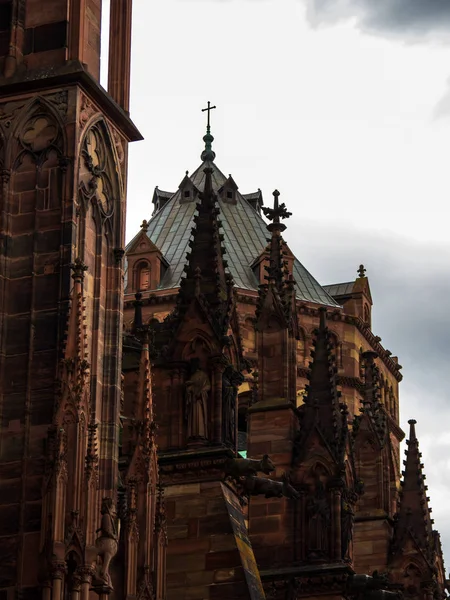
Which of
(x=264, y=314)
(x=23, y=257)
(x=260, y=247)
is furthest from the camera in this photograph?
(x=260, y=247)

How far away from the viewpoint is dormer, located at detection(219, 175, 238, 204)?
7350 cm

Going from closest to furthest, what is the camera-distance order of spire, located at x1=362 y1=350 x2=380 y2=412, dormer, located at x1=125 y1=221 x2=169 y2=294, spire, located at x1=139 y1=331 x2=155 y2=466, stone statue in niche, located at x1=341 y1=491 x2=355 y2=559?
spire, located at x1=139 y1=331 x2=155 y2=466
stone statue in niche, located at x1=341 y1=491 x2=355 y2=559
spire, located at x1=362 y1=350 x2=380 y2=412
dormer, located at x1=125 y1=221 x2=169 y2=294

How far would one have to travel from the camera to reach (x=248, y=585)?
109 feet

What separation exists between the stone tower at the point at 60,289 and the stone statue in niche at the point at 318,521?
12074mm

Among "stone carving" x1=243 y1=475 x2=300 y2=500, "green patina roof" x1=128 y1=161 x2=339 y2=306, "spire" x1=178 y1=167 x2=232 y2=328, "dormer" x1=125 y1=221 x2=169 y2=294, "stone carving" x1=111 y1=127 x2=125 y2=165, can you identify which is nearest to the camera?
"stone carving" x1=111 y1=127 x2=125 y2=165

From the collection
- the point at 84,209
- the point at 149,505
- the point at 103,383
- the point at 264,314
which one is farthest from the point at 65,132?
the point at 264,314

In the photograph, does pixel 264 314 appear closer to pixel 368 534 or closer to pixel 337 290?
pixel 368 534

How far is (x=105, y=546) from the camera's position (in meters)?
27.0

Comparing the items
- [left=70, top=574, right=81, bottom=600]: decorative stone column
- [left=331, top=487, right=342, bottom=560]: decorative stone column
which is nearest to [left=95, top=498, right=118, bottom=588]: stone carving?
[left=70, top=574, right=81, bottom=600]: decorative stone column

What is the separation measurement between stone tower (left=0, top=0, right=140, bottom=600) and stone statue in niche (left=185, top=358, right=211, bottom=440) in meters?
5.84

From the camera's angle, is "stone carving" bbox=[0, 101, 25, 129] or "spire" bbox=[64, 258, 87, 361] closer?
"spire" bbox=[64, 258, 87, 361]

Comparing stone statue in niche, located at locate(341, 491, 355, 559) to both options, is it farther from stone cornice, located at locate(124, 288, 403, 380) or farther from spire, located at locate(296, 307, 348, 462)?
stone cornice, located at locate(124, 288, 403, 380)

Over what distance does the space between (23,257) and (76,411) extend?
304 cm

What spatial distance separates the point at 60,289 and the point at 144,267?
134ft
